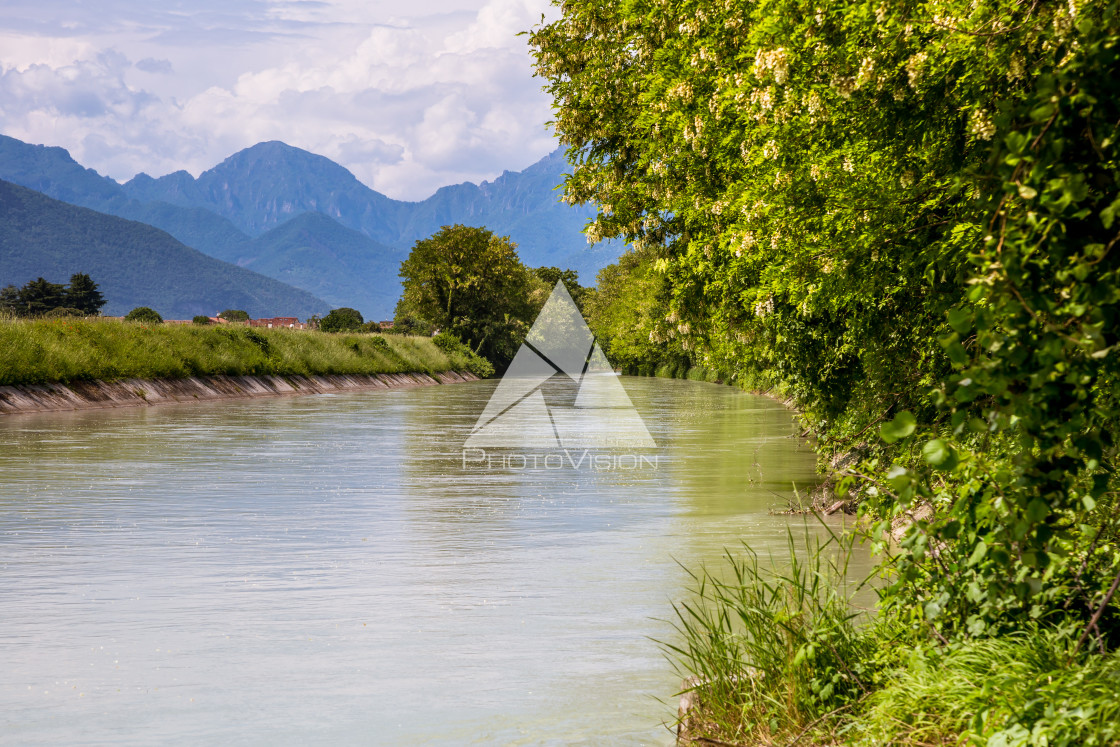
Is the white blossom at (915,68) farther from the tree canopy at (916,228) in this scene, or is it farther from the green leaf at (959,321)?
the green leaf at (959,321)

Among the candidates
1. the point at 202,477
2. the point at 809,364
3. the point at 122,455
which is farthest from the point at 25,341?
the point at 809,364

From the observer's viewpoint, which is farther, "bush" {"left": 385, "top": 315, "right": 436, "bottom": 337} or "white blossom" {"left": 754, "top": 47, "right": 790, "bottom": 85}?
"bush" {"left": 385, "top": 315, "right": 436, "bottom": 337}

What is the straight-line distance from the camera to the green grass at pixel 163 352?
106 feet

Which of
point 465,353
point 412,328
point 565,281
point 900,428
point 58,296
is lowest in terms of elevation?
point 900,428

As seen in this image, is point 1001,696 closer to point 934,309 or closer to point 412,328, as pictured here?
point 934,309

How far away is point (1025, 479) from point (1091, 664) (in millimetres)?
1093

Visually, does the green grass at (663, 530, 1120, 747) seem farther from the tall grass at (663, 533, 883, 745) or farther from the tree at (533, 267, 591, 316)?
the tree at (533, 267, 591, 316)

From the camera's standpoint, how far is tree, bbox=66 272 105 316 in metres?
101

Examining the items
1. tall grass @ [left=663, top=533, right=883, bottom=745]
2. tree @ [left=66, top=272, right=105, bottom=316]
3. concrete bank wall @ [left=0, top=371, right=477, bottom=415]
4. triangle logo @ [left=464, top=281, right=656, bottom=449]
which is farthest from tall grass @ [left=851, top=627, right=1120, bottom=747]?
tree @ [left=66, top=272, right=105, bottom=316]

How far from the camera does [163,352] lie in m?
40.3

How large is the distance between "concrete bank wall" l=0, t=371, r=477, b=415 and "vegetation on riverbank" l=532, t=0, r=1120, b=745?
71.8 ft

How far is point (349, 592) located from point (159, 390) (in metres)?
32.1

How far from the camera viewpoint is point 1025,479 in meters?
3.92

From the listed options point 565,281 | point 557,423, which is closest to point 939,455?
point 557,423
